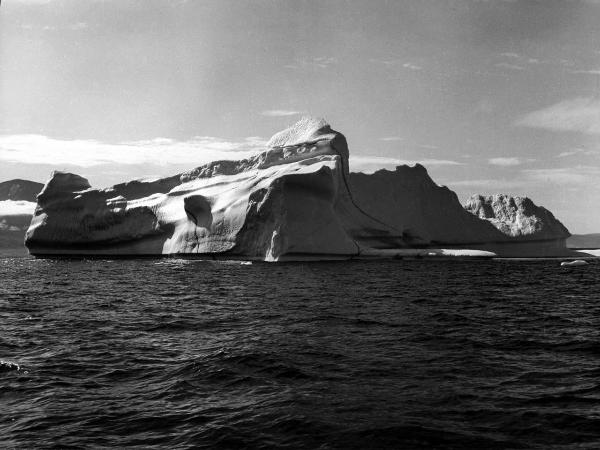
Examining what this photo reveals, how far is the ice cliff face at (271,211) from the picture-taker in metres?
37.2

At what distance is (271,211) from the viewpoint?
3694 cm

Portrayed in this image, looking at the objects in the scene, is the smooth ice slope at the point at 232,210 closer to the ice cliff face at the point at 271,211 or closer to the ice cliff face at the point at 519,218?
the ice cliff face at the point at 271,211

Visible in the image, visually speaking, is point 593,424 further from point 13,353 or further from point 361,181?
point 361,181

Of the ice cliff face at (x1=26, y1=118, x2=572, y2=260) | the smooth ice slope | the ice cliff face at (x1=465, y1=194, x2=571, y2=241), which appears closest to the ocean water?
the smooth ice slope

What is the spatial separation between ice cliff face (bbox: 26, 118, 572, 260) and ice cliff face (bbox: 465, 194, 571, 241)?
7.44 feet

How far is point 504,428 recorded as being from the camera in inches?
233

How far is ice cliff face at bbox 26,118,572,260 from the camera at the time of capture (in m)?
37.2

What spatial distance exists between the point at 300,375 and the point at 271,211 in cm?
2904

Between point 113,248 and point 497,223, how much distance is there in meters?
36.1

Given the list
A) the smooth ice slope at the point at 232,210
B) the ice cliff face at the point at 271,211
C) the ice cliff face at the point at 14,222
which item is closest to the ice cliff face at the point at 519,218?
the ice cliff face at the point at 271,211

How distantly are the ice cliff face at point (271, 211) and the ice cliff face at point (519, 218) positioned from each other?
2.27 meters

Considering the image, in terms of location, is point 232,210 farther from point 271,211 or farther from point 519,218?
point 519,218

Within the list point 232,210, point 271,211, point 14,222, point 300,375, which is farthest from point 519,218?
point 14,222

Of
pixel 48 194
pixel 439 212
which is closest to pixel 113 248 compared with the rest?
pixel 48 194
